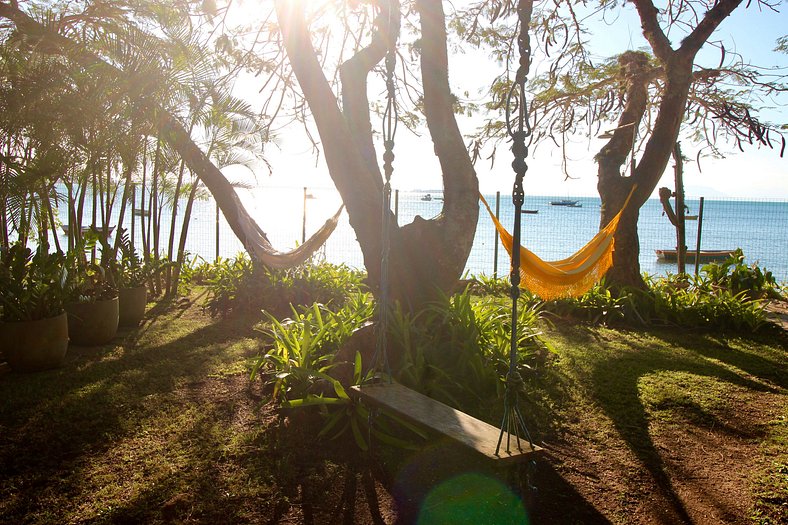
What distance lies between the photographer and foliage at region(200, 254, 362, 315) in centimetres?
570

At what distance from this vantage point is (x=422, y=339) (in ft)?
11.8

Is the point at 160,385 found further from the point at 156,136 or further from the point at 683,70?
the point at 683,70

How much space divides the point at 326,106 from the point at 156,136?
2.10 metres

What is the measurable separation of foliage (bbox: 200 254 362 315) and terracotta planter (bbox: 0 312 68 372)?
200cm

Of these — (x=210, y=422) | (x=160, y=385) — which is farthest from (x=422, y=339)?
(x=160, y=385)

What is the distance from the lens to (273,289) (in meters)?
5.77

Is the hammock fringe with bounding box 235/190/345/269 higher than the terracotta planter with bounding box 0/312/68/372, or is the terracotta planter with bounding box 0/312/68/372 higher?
the hammock fringe with bounding box 235/190/345/269

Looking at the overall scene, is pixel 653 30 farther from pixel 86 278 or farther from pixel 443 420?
pixel 86 278

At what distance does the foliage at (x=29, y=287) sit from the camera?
3.50 meters

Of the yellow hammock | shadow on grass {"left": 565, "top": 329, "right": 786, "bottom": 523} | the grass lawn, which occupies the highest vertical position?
the yellow hammock

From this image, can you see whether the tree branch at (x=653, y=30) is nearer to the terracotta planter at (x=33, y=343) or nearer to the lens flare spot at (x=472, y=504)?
the lens flare spot at (x=472, y=504)

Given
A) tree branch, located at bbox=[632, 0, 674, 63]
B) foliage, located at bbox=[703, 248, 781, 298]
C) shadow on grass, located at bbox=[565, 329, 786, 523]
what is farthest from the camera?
foliage, located at bbox=[703, 248, 781, 298]

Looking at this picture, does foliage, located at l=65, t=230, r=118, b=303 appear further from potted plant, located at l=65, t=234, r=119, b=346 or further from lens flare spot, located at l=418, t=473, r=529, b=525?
lens flare spot, located at l=418, t=473, r=529, b=525

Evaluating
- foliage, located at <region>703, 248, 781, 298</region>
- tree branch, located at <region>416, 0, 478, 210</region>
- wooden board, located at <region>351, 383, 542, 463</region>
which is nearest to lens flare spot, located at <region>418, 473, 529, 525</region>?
wooden board, located at <region>351, 383, 542, 463</region>
